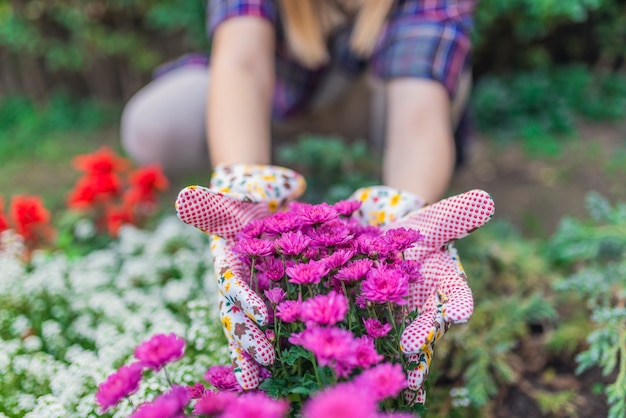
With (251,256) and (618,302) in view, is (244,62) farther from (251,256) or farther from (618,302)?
(618,302)

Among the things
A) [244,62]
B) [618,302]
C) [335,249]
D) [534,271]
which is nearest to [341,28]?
[244,62]

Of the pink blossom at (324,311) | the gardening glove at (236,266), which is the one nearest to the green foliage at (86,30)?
the gardening glove at (236,266)

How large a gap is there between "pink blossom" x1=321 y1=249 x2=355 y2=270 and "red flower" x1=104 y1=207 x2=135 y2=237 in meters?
1.35

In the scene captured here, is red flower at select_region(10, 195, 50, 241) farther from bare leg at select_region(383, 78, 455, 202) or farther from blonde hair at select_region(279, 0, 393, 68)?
bare leg at select_region(383, 78, 455, 202)

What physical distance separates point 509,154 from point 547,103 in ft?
1.38

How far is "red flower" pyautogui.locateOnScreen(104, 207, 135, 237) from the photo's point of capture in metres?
1.95

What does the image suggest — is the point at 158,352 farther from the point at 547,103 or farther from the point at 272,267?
the point at 547,103

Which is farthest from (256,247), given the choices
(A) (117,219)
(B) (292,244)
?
(A) (117,219)

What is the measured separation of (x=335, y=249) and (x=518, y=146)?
272 centimetres

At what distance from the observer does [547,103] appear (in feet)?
11.0

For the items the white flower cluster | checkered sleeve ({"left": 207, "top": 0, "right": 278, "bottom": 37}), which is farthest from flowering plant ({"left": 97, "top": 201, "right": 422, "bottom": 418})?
checkered sleeve ({"left": 207, "top": 0, "right": 278, "bottom": 37})

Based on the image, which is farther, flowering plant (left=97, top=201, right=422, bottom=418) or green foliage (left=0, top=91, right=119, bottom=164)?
green foliage (left=0, top=91, right=119, bottom=164)

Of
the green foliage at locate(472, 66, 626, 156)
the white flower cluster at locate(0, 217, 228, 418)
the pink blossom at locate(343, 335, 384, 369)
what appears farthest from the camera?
the green foliage at locate(472, 66, 626, 156)

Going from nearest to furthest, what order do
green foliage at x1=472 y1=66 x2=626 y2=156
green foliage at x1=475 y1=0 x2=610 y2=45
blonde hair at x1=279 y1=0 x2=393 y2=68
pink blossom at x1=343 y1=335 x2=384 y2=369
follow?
pink blossom at x1=343 y1=335 x2=384 y2=369 < blonde hair at x1=279 y1=0 x2=393 y2=68 < green foliage at x1=475 y1=0 x2=610 y2=45 < green foliage at x1=472 y1=66 x2=626 y2=156
